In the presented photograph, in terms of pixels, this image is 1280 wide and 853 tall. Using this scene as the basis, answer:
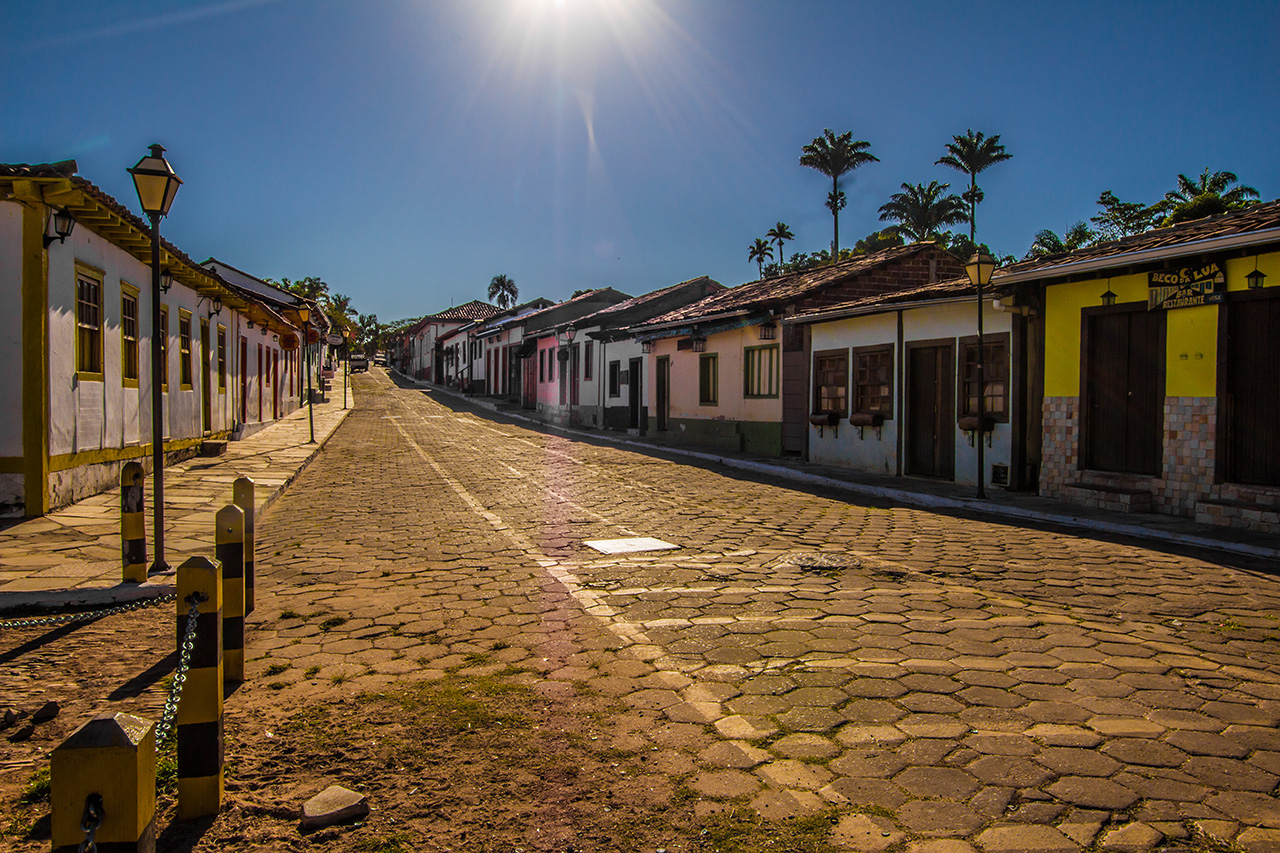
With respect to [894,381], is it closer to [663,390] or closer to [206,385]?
[663,390]

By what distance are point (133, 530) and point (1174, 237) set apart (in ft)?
39.0

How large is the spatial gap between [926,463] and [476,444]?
11.1m

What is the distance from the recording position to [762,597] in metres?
6.00

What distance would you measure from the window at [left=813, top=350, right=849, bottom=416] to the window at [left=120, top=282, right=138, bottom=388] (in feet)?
41.1

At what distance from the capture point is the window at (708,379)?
22.2 meters

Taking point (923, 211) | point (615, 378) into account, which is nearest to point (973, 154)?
point (923, 211)

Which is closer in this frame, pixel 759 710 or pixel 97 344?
pixel 759 710

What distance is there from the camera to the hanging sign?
9.89 m

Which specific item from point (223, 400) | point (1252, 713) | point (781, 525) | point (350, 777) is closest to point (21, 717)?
point (350, 777)

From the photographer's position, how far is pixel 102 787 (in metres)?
1.87

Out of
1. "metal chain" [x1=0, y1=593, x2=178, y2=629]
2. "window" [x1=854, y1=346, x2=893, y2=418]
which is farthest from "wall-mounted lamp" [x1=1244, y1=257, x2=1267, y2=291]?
"metal chain" [x1=0, y1=593, x2=178, y2=629]

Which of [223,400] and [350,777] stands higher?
[223,400]

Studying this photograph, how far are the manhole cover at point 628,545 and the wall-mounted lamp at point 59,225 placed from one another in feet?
22.8

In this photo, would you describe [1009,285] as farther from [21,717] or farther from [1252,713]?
[21,717]
